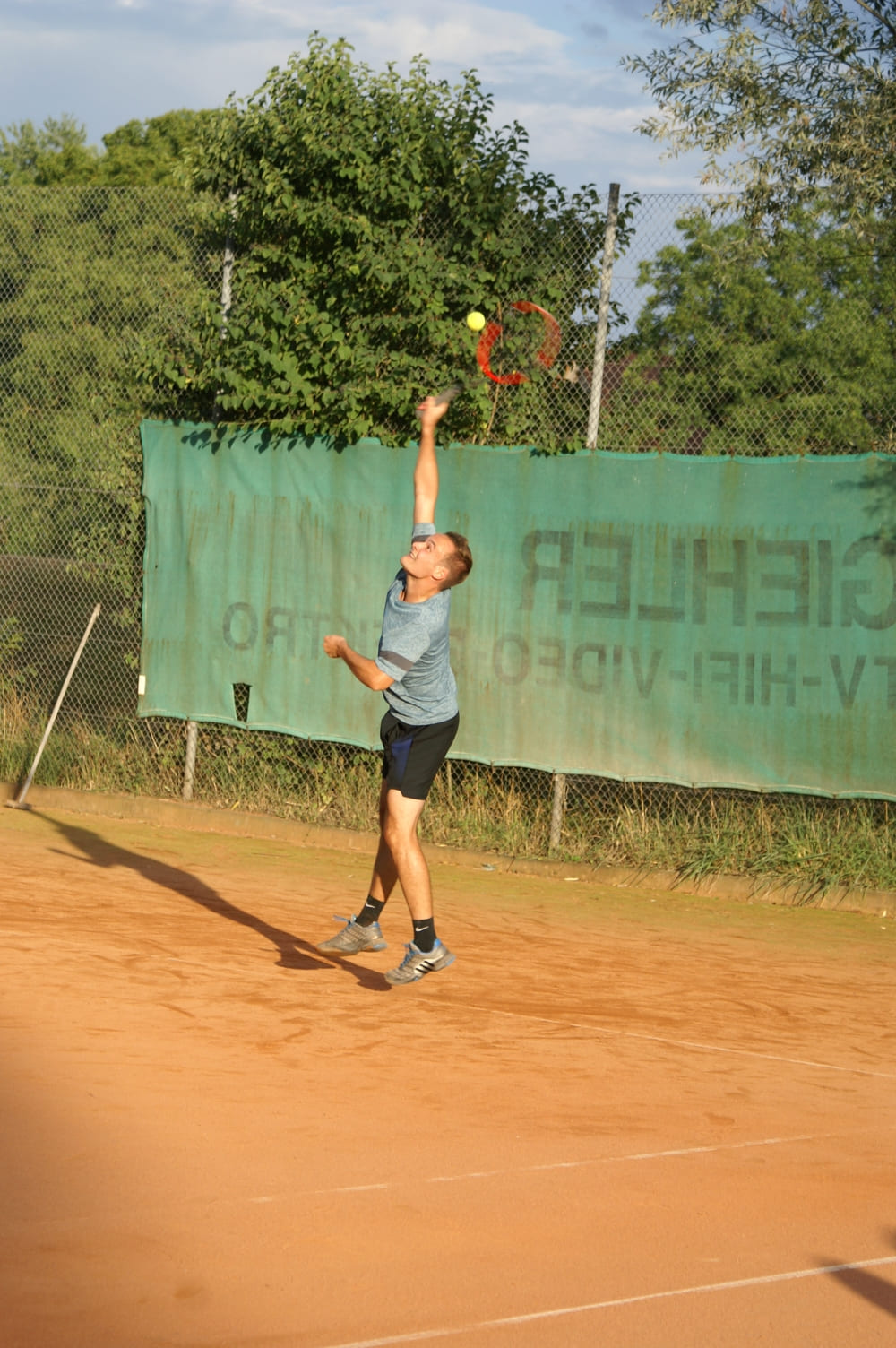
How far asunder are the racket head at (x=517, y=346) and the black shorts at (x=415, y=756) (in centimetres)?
395

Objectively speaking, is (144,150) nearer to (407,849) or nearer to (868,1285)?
(407,849)

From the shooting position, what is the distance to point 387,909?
25.6ft

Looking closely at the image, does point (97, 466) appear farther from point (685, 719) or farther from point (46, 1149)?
point (46, 1149)

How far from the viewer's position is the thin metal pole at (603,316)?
29.9 ft

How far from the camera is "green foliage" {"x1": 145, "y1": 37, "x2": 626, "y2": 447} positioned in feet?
31.4

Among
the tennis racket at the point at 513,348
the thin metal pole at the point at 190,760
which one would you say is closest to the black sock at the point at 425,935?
the thin metal pole at the point at 190,760

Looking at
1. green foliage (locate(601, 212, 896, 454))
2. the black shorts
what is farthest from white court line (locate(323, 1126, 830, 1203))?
green foliage (locate(601, 212, 896, 454))

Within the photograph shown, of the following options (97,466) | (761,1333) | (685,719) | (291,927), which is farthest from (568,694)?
(761,1333)

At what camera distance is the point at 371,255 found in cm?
963

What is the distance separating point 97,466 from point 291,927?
4726 millimetres

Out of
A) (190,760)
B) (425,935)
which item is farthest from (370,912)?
(190,760)

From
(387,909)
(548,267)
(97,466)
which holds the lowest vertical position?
(387,909)

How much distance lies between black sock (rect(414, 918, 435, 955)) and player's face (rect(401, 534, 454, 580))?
1356 millimetres

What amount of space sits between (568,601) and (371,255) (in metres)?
2.57
